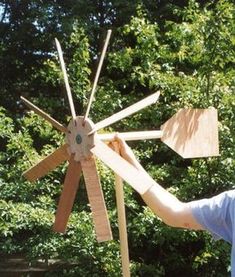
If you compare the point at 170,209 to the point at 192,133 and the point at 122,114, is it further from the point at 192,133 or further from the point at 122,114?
the point at 192,133

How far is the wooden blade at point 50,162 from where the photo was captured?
98.8 inches

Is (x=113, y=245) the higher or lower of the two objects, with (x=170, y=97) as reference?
lower

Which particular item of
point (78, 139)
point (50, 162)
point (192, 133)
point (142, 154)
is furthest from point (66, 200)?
point (142, 154)

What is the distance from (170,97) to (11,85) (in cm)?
280

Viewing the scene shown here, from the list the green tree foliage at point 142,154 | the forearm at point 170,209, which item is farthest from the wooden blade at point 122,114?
the green tree foliage at point 142,154

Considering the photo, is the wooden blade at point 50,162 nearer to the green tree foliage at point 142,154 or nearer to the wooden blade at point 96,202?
the wooden blade at point 96,202

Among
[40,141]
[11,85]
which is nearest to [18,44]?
[11,85]

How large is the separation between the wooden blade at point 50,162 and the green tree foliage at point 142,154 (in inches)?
81.0

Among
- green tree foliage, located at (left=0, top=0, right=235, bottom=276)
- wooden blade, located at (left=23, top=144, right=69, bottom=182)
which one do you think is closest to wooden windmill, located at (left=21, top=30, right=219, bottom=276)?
wooden blade, located at (left=23, top=144, right=69, bottom=182)

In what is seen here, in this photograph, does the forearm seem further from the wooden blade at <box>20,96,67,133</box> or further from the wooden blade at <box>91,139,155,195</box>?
the wooden blade at <box>20,96,67,133</box>

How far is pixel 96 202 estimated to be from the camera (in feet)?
7.50

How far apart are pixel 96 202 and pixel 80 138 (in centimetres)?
29

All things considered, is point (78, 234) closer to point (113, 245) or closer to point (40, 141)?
point (113, 245)

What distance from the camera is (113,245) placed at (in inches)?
→ 190
